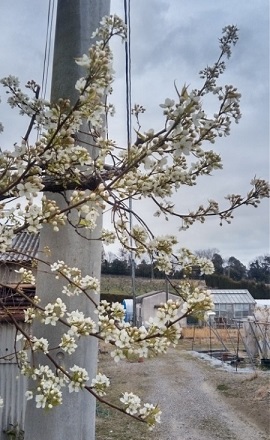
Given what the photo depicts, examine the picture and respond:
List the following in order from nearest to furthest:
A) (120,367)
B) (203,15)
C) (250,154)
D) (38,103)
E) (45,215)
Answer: (45,215) → (38,103) → (203,15) → (250,154) → (120,367)

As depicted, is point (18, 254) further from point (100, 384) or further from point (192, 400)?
point (192, 400)

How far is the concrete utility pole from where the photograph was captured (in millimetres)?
1097

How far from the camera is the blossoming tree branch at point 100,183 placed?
2.82ft

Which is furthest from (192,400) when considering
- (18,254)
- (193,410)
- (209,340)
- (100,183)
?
(209,340)

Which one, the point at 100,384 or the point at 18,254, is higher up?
the point at 18,254

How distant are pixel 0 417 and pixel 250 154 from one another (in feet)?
14.7

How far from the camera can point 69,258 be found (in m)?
1.16

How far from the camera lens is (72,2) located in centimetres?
125

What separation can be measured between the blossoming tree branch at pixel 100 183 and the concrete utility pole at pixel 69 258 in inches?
→ 1.2

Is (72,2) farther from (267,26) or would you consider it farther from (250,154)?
(250,154)

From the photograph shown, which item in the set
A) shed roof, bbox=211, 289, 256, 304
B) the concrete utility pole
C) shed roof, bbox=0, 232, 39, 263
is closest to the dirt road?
shed roof, bbox=0, 232, 39, 263

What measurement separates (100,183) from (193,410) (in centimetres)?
742

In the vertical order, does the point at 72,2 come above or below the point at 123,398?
above

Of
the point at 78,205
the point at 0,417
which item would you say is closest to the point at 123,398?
the point at 78,205
